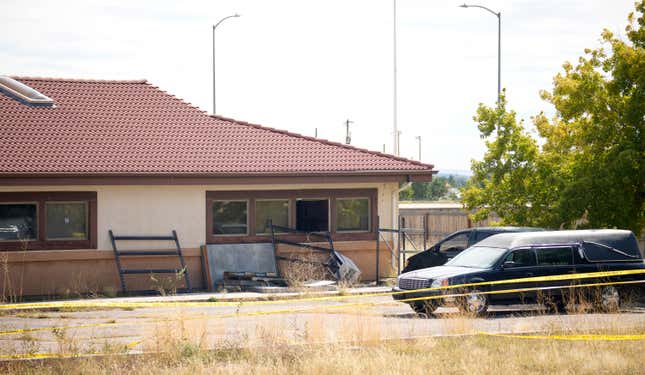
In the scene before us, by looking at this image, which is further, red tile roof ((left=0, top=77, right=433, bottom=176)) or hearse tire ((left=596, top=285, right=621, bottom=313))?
red tile roof ((left=0, top=77, right=433, bottom=176))

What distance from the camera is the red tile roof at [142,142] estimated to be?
24438mm

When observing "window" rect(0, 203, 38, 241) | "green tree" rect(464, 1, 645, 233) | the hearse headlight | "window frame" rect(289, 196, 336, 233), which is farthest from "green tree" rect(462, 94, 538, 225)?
"window" rect(0, 203, 38, 241)

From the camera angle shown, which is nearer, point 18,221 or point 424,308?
point 424,308

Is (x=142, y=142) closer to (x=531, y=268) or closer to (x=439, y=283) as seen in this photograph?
(x=439, y=283)

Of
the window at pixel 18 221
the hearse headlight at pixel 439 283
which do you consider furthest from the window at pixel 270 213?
the hearse headlight at pixel 439 283

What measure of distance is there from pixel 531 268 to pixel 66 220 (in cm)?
1177

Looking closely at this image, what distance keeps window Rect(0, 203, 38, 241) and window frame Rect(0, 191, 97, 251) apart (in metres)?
0.08

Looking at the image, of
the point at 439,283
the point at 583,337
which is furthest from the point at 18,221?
the point at 583,337

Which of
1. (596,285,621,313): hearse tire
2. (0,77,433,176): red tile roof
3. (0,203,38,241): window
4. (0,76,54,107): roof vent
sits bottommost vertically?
(596,285,621,313): hearse tire

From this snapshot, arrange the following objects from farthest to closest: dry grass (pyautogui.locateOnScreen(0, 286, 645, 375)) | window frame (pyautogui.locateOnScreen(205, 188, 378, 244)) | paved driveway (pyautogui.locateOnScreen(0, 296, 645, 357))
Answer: window frame (pyautogui.locateOnScreen(205, 188, 378, 244))
paved driveway (pyautogui.locateOnScreen(0, 296, 645, 357))
dry grass (pyautogui.locateOnScreen(0, 286, 645, 375))

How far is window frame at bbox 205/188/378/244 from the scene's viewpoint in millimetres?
25656

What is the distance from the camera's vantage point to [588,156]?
24.3 m

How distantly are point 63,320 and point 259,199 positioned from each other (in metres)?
8.59

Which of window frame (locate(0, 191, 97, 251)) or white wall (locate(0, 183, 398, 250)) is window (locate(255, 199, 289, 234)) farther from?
window frame (locate(0, 191, 97, 251))
